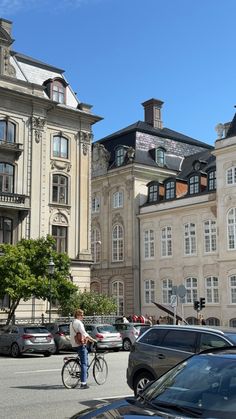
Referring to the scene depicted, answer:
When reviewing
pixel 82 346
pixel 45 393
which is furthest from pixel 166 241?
pixel 45 393

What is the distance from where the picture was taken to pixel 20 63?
1582 inches

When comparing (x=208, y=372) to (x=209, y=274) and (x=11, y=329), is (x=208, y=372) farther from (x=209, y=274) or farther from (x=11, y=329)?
(x=209, y=274)

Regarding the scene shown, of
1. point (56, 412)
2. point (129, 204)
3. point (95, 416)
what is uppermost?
point (129, 204)

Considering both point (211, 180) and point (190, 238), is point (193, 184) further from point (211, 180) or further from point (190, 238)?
point (190, 238)

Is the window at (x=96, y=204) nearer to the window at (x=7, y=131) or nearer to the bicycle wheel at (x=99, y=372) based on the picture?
the window at (x=7, y=131)

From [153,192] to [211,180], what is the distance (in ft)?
23.4

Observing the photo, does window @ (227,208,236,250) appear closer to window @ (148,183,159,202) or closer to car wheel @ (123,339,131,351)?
window @ (148,183,159,202)

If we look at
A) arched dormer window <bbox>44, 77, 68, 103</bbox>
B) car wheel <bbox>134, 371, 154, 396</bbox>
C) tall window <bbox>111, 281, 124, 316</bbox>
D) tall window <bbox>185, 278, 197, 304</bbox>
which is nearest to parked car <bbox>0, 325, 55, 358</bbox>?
car wheel <bbox>134, 371, 154, 396</bbox>

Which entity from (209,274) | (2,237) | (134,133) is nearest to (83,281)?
(2,237)

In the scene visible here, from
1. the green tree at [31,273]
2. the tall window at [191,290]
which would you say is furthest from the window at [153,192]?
the green tree at [31,273]

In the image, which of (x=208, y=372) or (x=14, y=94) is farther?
(x=14, y=94)

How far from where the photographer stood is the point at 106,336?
2672cm

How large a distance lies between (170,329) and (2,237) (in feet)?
87.0

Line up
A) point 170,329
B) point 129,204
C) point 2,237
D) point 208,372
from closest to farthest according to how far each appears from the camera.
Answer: point 208,372 < point 170,329 < point 2,237 < point 129,204
